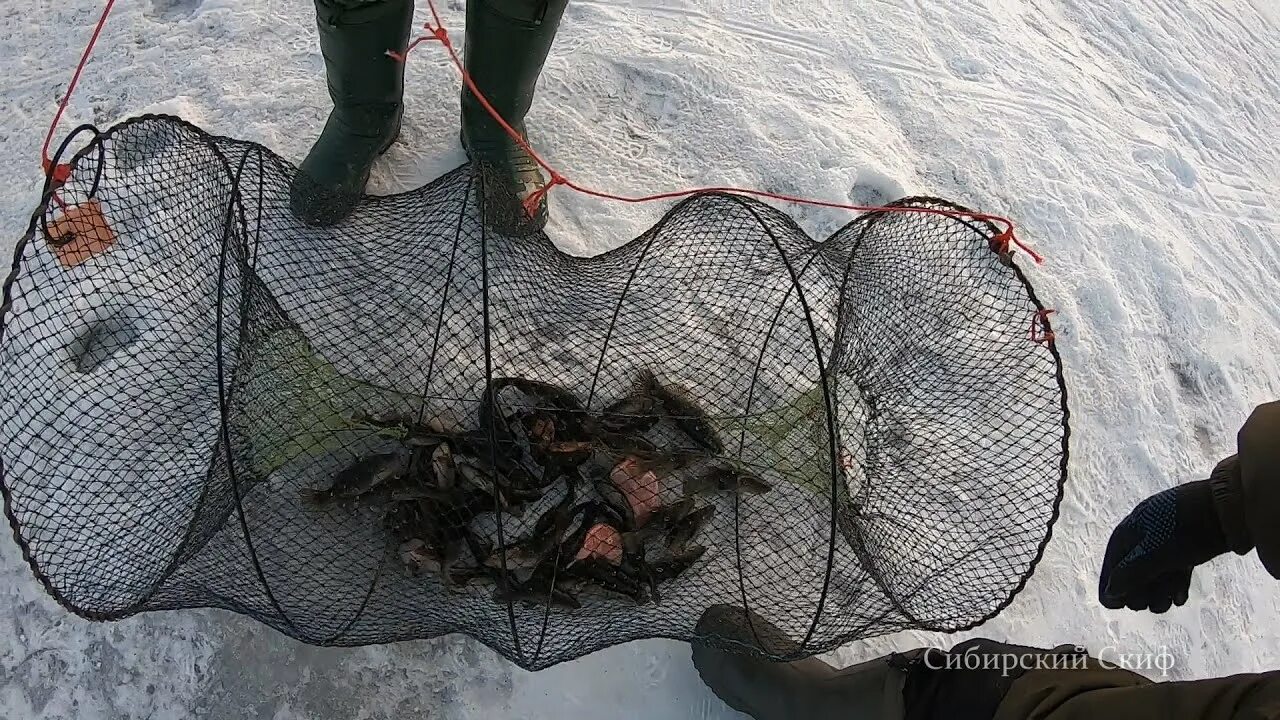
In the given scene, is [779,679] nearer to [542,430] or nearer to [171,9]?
[542,430]

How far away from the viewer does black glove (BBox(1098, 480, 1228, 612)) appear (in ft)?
6.91

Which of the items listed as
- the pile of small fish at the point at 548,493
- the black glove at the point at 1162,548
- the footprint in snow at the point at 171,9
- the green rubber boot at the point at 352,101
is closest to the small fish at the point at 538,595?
the pile of small fish at the point at 548,493

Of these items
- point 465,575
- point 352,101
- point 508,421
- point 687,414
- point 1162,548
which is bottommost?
point 465,575

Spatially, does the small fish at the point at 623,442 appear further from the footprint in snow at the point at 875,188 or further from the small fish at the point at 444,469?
the footprint in snow at the point at 875,188

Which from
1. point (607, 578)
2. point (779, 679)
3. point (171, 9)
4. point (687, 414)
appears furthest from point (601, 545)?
point (171, 9)

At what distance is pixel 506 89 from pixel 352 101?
52cm

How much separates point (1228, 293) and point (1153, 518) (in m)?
2.02

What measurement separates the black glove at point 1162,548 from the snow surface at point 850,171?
585 millimetres

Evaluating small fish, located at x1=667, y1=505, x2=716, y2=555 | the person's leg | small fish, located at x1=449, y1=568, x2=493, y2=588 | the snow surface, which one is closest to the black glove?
the snow surface

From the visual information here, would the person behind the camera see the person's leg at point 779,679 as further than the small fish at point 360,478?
No

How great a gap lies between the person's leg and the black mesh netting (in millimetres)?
79

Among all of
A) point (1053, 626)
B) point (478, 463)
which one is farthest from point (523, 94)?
point (1053, 626)

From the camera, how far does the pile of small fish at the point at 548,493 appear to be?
242 cm

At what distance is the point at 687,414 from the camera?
2.71 meters
